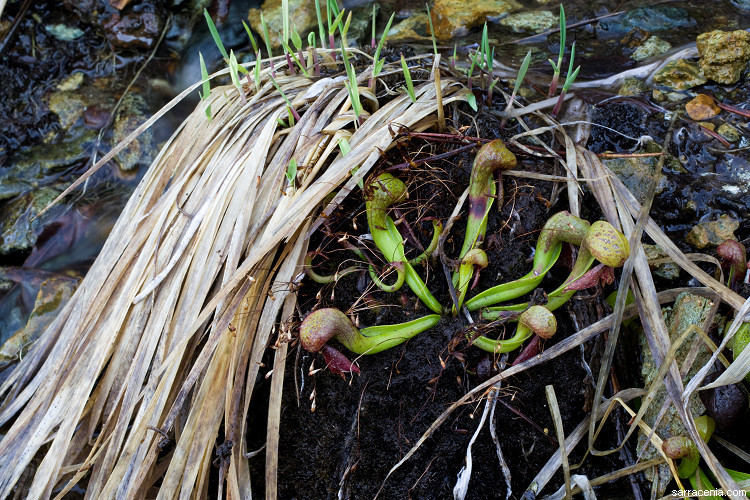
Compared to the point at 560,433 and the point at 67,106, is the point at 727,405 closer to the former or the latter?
the point at 560,433

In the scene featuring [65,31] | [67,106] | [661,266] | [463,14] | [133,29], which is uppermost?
[65,31]

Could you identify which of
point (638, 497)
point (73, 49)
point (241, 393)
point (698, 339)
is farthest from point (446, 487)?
point (73, 49)

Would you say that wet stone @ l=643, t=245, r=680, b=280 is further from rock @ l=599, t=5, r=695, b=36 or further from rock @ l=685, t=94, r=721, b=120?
rock @ l=599, t=5, r=695, b=36

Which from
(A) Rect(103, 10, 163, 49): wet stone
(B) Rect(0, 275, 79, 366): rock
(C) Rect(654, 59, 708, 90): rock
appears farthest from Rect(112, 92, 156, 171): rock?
(C) Rect(654, 59, 708, 90): rock

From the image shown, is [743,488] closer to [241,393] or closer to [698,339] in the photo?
[698,339]

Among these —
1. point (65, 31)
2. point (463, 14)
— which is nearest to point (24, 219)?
point (65, 31)
